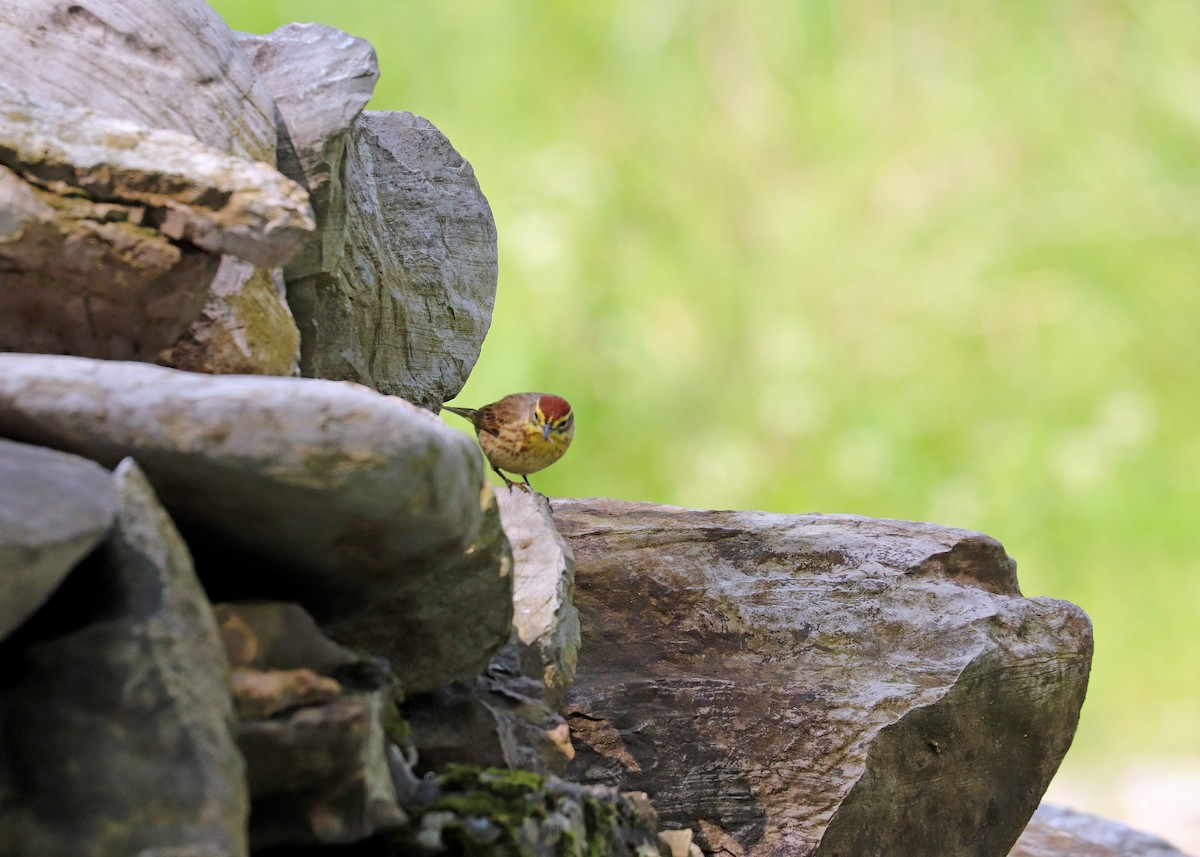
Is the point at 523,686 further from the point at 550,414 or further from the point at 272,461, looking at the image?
the point at 550,414

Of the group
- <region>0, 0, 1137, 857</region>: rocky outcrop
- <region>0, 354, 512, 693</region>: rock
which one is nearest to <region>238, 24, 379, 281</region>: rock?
<region>0, 0, 1137, 857</region>: rocky outcrop

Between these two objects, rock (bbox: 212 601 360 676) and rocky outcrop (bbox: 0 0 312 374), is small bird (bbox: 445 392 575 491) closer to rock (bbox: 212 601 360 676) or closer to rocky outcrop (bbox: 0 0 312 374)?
rocky outcrop (bbox: 0 0 312 374)

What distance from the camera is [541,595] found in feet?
12.1

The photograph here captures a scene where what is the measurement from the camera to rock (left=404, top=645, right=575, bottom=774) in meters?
3.12

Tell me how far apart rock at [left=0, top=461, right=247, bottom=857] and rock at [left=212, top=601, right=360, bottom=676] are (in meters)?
0.22

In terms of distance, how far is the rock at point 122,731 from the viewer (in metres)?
1.99

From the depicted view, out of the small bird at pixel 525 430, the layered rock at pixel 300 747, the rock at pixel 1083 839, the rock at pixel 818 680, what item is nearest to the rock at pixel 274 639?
the layered rock at pixel 300 747

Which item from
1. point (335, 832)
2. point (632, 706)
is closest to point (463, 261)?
point (632, 706)

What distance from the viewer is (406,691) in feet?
10.2

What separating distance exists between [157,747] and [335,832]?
0.41m

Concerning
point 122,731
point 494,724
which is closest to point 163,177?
point 122,731

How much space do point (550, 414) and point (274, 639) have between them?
258 cm

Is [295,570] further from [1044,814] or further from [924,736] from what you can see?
[1044,814]

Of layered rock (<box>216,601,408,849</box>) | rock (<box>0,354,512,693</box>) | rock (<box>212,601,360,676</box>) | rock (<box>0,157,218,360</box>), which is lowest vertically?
layered rock (<box>216,601,408,849</box>)
